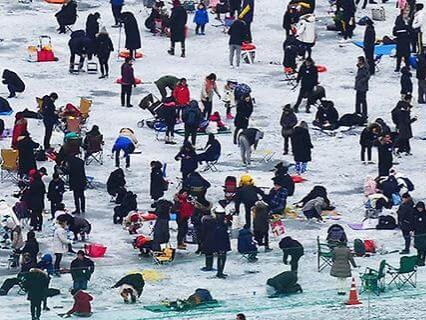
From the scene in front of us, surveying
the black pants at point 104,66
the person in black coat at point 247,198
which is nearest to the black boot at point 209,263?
the person in black coat at point 247,198

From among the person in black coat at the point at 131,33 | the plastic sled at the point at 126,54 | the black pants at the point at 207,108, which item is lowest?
the black pants at the point at 207,108

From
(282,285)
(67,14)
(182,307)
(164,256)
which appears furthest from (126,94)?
(182,307)

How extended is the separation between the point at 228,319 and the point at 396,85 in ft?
56.4

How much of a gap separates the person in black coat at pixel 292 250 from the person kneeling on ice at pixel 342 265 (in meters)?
0.80

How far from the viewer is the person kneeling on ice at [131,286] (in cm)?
4181

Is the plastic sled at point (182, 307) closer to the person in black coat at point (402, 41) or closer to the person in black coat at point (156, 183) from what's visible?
the person in black coat at point (156, 183)

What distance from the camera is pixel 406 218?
Result: 44.5 meters

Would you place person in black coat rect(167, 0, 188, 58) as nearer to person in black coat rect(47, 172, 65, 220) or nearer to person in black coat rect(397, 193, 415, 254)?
person in black coat rect(47, 172, 65, 220)

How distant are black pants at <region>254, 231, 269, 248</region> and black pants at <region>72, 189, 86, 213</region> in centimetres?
408

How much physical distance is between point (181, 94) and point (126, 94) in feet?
9.44

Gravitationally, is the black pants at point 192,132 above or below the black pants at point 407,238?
above

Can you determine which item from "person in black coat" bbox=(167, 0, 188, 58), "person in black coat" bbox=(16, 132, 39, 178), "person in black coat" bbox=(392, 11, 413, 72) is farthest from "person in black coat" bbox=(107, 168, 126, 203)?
"person in black coat" bbox=(392, 11, 413, 72)

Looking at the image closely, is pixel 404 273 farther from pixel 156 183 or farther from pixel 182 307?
pixel 156 183

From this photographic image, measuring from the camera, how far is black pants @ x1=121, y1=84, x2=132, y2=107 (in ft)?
177
